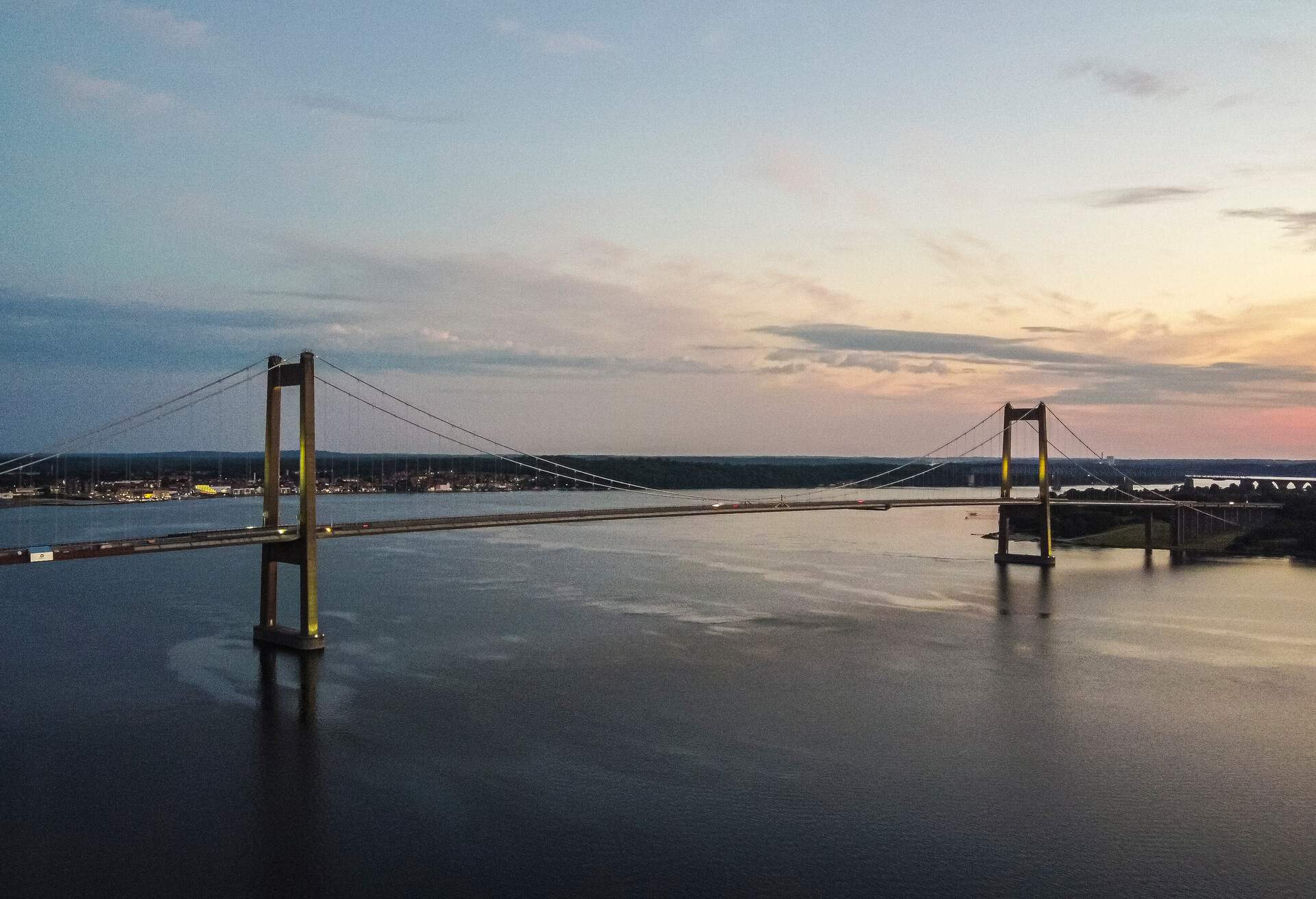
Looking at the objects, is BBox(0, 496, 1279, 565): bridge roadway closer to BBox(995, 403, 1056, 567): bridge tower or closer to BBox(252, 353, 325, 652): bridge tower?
BBox(252, 353, 325, 652): bridge tower

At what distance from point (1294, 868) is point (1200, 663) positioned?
33.2 feet

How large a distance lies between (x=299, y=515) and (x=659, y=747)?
847 cm

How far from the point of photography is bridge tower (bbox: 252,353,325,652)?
16.6 metres

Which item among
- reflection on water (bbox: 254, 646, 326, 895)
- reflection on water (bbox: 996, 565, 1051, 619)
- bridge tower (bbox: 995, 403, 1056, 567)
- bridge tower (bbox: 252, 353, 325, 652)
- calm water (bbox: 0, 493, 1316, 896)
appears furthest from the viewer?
bridge tower (bbox: 995, 403, 1056, 567)

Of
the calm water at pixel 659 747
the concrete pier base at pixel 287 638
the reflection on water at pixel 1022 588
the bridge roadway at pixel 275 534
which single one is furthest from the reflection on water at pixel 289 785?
the reflection on water at pixel 1022 588

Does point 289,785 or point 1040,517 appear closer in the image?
point 289,785

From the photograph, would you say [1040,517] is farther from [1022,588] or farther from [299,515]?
[299,515]

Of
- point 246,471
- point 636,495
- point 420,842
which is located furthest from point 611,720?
point 246,471

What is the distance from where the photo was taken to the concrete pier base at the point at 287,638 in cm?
1736

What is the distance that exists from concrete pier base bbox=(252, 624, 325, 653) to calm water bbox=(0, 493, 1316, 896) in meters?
Answer: 0.30

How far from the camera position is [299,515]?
17.3 m

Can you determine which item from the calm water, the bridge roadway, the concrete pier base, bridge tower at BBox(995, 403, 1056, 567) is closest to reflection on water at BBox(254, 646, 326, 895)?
the calm water

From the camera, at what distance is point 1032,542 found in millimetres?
42594

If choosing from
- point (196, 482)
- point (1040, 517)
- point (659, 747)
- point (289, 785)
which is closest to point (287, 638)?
point (289, 785)
